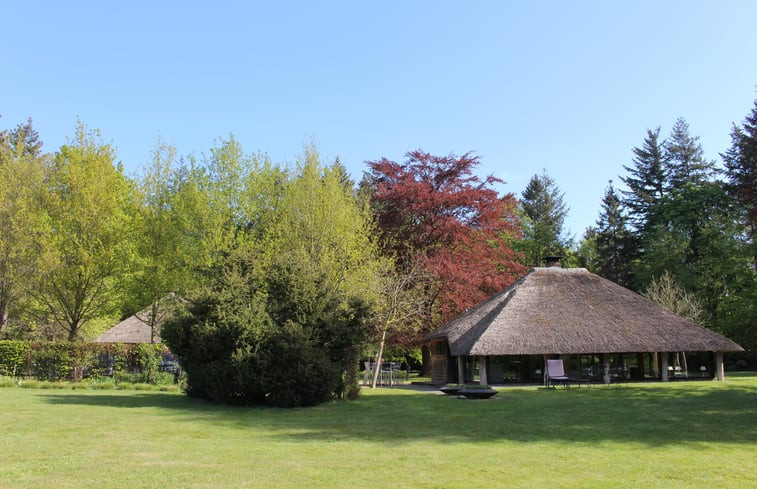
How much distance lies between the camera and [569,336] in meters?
25.5

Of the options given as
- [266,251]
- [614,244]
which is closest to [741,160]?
[614,244]

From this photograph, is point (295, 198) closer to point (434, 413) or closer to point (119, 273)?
point (119, 273)

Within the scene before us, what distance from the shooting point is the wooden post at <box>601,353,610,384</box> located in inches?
1022

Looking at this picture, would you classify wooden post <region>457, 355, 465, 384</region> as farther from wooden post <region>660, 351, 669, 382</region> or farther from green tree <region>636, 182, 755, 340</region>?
green tree <region>636, 182, 755, 340</region>

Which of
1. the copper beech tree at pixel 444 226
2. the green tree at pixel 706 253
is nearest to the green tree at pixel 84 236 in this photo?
the copper beech tree at pixel 444 226

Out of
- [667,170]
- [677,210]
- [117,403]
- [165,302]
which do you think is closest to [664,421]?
[117,403]

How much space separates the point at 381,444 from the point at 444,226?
24193mm

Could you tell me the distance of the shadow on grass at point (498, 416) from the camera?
442 inches

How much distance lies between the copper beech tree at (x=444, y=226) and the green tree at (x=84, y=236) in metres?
13.7

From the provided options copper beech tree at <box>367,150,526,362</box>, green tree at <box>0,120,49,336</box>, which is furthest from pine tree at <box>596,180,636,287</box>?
green tree at <box>0,120,49,336</box>

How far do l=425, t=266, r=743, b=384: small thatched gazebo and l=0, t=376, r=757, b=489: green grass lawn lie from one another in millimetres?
7713

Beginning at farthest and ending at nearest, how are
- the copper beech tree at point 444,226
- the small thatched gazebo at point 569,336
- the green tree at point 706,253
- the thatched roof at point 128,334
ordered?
the green tree at point 706,253 → the thatched roof at point 128,334 → the copper beech tree at point 444,226 → the small thatched gazebo at point 569,336

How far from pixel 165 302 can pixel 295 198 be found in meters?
8.11

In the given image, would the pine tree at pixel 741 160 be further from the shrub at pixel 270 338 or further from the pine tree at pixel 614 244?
the shrub at pixel 270 338
